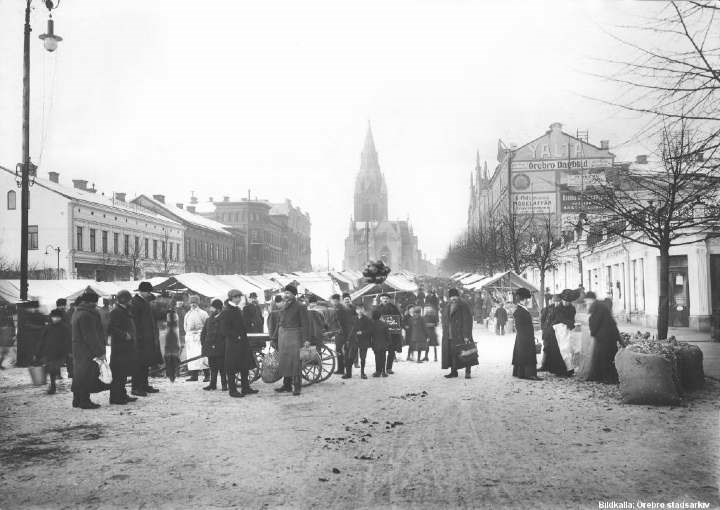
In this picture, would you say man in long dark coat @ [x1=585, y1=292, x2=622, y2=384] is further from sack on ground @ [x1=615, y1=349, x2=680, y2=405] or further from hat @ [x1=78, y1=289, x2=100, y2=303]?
hat @ [x1=78, y1=289, x2=100, y2=303]

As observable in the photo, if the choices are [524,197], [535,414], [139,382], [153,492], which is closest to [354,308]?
[139,382]

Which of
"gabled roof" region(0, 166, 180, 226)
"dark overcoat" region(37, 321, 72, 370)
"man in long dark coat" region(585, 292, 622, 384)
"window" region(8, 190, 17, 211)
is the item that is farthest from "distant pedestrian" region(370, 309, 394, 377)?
"gabled roof" region(0, 166, 180, 226)

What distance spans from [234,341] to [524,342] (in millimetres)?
5294

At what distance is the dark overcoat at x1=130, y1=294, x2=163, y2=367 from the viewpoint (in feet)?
32.7

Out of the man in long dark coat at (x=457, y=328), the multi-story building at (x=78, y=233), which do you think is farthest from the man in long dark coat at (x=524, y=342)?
the multi-story building at (x=78, y=233)

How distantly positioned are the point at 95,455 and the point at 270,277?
3274 cm

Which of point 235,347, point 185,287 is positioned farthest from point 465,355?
point 185,287

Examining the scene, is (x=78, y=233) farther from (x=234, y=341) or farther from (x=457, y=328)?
(x=457, y=328)

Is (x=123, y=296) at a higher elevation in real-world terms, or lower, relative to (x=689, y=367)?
higher

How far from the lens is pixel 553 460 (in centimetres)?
563

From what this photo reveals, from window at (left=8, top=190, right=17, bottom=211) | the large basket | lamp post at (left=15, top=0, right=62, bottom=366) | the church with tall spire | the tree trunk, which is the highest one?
the church with tall spire

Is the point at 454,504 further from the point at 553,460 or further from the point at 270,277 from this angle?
the point at 270,277

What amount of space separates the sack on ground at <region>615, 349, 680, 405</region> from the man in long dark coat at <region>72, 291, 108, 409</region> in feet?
24.4

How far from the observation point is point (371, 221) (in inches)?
5807
